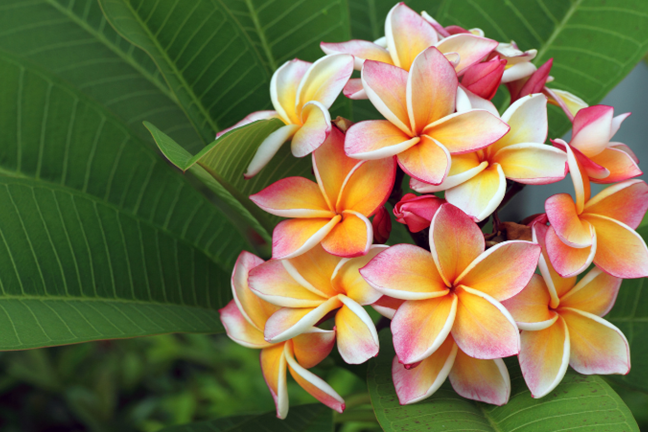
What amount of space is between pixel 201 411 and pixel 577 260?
1.38m

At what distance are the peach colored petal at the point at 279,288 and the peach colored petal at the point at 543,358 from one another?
18 cm

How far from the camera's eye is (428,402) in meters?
0.46

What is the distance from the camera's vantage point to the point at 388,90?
45 cm

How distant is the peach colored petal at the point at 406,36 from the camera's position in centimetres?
52

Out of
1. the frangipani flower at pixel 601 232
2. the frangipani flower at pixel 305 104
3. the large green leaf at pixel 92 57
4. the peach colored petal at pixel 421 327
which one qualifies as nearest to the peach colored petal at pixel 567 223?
the frangipani flower at pixel 601 232

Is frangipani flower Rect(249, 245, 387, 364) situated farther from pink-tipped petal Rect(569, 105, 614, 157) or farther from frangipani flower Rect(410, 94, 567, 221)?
pink-tipped petal Rect(569, 105, 614, 157)

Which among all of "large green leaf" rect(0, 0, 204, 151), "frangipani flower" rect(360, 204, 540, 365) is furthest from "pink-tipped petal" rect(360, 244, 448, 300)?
"large green leaf" rect(0, 0, 204, 151)

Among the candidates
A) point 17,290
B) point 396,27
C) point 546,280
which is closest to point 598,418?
point 546,280

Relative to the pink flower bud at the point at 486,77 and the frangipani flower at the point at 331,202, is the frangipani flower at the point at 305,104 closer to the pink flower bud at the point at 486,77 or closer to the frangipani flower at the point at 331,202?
the frangipani flower at the point at 331,202

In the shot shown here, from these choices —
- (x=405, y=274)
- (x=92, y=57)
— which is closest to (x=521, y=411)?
(x=405, y=274)

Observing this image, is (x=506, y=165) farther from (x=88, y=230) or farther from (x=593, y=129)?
(x=88, y=230)

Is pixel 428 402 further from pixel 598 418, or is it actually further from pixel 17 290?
pixel 17 290

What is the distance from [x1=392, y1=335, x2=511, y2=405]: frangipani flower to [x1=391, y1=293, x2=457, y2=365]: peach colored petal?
43mm

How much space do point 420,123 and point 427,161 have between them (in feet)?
0.15
